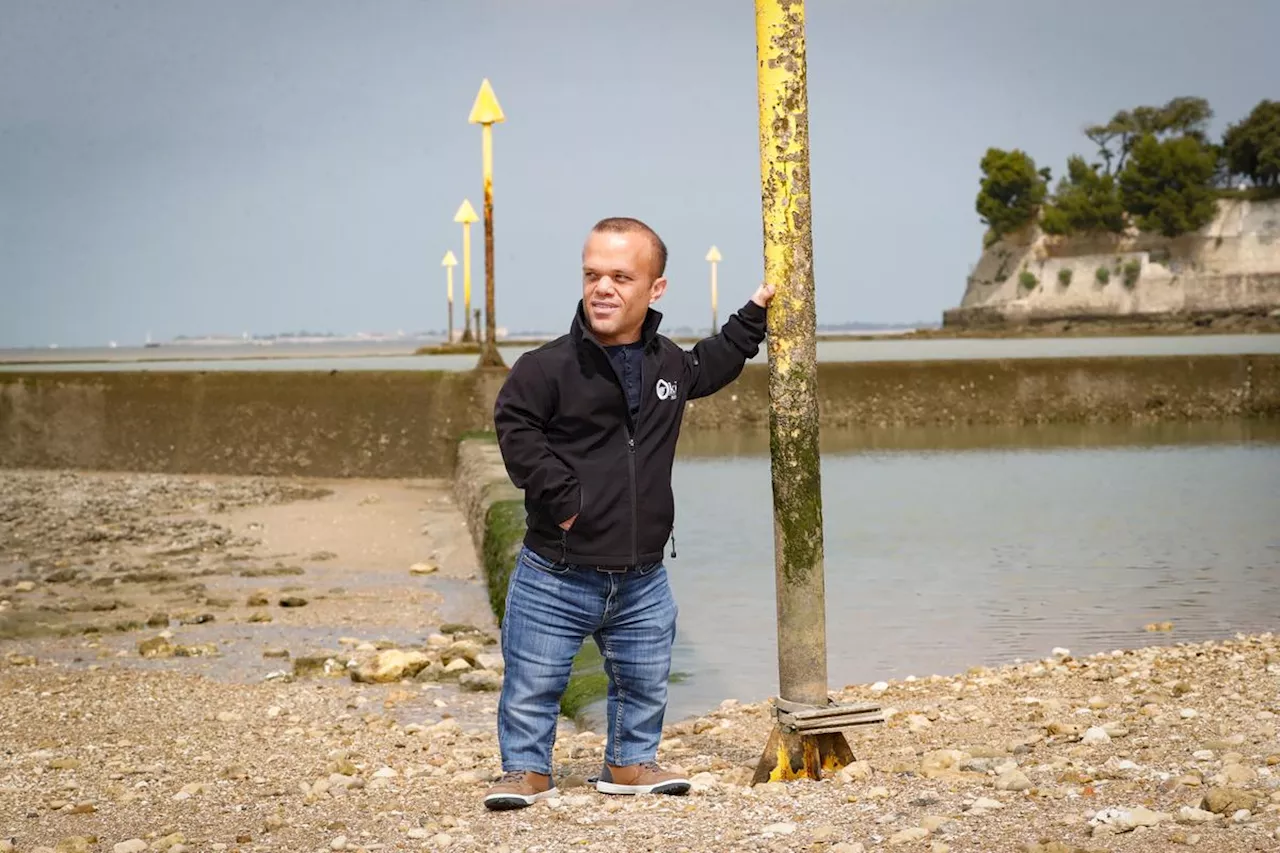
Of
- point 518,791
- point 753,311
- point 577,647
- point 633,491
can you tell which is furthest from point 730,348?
point 518,791

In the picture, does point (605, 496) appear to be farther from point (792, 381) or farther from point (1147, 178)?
point (1147, 178)

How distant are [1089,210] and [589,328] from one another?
12213cm

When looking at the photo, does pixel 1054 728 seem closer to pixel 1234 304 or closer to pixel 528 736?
pixel 528 736

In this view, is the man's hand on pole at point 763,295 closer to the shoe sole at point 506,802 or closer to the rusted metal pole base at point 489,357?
the shoe sole at point 506,802

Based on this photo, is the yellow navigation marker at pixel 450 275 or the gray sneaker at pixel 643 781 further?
the yellow navigation marker at pixel 450 275

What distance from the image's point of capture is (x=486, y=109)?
51.4 ft

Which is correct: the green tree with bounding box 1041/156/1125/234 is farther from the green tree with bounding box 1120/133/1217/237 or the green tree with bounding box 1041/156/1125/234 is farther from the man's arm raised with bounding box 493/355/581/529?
the man's arm raised with bounding box 493/355/581/529

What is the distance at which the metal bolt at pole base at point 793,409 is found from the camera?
3715 millimetres

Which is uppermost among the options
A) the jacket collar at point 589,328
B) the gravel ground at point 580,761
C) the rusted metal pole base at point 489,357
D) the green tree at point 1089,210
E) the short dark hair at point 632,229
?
the green tree at point 1089,210

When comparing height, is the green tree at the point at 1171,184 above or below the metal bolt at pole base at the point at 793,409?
above

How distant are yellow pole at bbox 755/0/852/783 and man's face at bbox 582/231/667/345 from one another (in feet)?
1.13

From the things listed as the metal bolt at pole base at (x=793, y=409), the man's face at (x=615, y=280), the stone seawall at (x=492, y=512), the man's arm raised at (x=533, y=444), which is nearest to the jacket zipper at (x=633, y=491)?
the man's arm raised at (x=533, y=444)

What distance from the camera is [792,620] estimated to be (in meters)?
3.79

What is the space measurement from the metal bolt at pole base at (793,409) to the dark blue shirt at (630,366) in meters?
0.35
